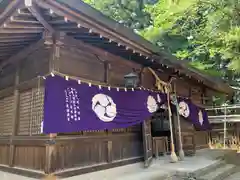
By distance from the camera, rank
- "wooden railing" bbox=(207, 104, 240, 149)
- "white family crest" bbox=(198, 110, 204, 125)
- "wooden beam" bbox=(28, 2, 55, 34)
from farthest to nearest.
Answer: "wooden railing" bbox=(207, 104, 240, 149)
"white family crest" bbox=(198, 110, 204, 125)
"wooden beam" bbox=(28, 2, 55, 34)

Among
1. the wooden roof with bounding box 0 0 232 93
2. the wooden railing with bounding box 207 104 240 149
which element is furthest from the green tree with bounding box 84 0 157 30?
the wooden roof with bounding box 0 0 232 93

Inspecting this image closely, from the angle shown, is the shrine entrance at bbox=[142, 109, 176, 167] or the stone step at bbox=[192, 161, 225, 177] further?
the shrine entrance at bbox=[142, 109, 176, 167]

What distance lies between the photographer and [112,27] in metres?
4.44

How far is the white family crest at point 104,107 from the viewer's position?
17.0 feet

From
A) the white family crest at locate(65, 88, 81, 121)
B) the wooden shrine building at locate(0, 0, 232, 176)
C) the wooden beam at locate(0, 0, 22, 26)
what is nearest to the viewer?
the wooden beam at locate(0, 0, 22, 26)

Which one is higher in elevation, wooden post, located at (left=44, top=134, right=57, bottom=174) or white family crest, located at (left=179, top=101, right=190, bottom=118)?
white family crest, located at (left=179, top=101, right=190, bottom=118)

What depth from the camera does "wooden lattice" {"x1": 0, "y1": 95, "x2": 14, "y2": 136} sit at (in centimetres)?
600

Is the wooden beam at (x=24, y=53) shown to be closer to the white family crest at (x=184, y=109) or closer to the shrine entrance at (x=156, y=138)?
the shrine entrance at (x=156, y=138)

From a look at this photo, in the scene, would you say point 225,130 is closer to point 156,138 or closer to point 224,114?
point 224,114

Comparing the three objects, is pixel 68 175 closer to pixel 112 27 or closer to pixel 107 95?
pixel 107 95

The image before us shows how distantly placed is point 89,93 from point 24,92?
1634 mm

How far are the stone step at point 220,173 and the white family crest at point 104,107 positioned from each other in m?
2.81

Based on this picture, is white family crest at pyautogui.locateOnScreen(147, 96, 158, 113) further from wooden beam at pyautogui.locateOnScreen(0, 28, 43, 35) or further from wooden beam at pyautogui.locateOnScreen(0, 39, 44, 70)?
wooden beam at pyautogui.locateOnScreen(0, 28, 43, 35)

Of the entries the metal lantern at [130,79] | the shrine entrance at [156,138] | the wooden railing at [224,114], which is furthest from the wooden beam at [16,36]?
the wooden railing at [224,114]
